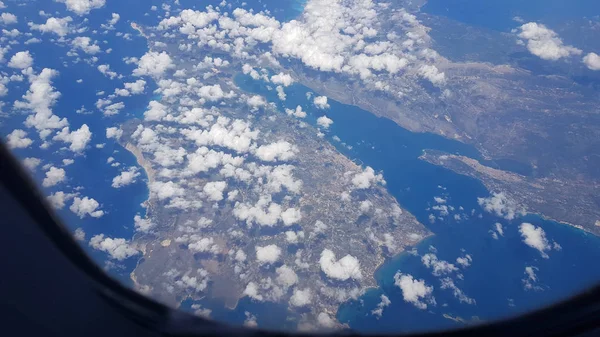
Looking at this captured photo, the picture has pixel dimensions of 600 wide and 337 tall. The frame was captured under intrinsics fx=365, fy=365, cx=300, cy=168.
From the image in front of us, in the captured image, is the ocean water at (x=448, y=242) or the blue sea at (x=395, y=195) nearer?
the ocean water at (x=448, y=242)

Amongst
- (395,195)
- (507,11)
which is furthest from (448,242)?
(507,11)

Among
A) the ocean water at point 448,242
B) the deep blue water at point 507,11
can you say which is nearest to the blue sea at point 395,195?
the ocean water at point 448,242

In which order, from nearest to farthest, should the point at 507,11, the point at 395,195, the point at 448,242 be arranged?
the point at 448,242, the point at 395,195, the point at 507,11

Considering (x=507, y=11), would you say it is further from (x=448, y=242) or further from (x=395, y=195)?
(x=448, y=242)

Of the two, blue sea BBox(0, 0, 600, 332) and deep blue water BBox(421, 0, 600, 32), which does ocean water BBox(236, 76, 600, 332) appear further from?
deep blue water BBox(421, 0, 600, 32)

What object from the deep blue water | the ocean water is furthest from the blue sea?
the deep blue water

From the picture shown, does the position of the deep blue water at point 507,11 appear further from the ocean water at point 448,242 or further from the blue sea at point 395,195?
the ocean water at point 448,242
